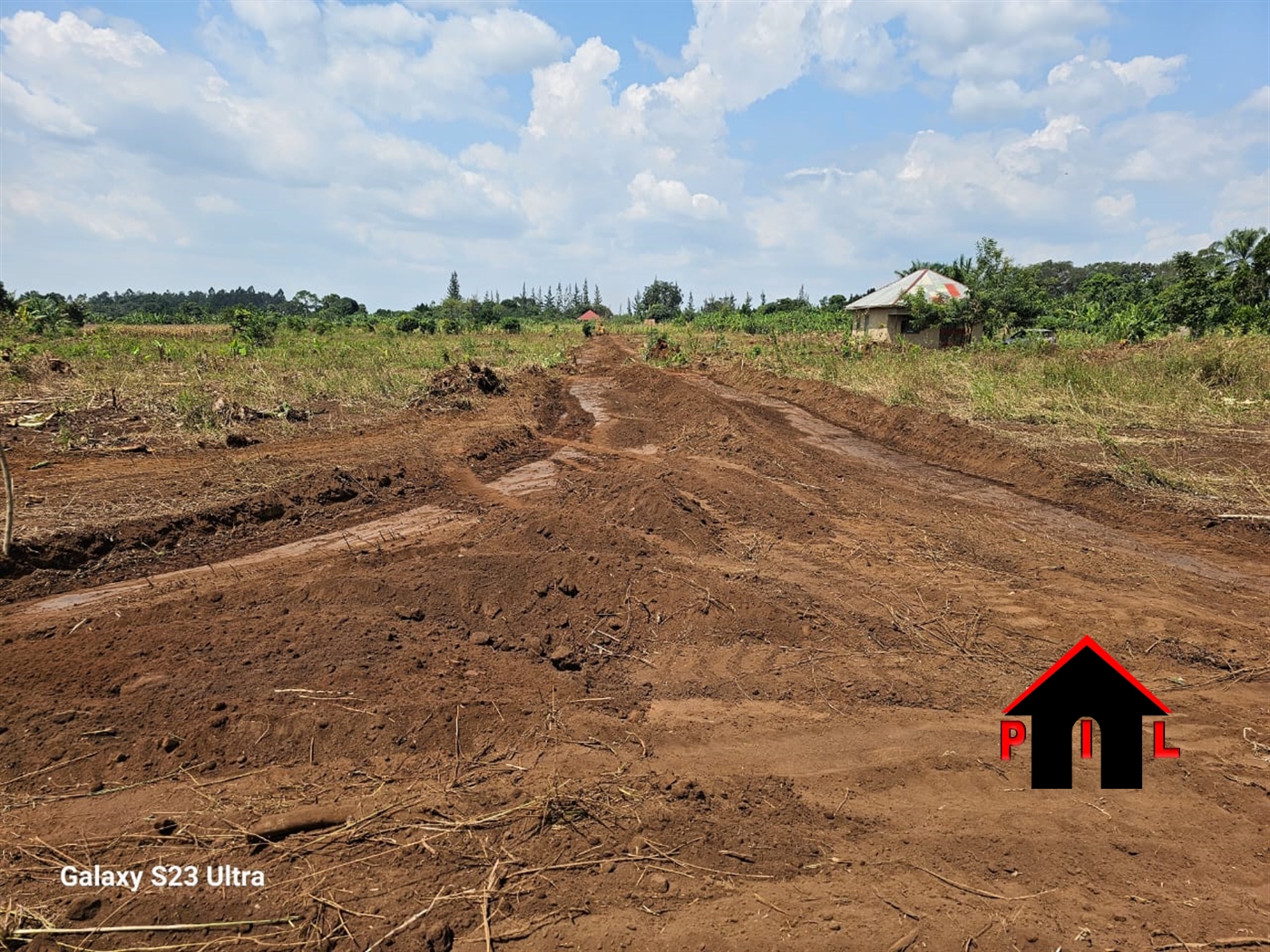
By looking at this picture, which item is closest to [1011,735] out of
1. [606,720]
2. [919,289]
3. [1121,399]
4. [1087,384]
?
[606,720]

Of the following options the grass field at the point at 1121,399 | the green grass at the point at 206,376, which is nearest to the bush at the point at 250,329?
the green grass at the point at 206,376

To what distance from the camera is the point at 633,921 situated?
238 centimetres

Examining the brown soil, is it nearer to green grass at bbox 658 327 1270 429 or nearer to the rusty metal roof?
green grass at bbox 658 327 1270 429

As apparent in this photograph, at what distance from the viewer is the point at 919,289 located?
28.8 m

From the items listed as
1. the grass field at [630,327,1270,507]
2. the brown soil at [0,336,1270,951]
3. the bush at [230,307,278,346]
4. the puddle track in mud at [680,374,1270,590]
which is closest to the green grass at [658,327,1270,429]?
the grass field at [630,327,1270,507]

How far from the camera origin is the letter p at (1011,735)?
3.52 meters

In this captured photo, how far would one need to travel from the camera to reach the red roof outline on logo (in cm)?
399

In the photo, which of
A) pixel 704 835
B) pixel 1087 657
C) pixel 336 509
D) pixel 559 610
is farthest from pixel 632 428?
pixel 704 835

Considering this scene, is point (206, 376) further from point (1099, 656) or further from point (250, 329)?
point (1099, 656)

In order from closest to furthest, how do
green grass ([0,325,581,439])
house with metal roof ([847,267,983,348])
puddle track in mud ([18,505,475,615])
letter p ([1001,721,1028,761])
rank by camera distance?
1. letter p ([1001,721,1028,761])
2. puddle track in mud ([18,505,475,615])
3. green grass ([0,325,581,439])
4. house with metal roof ([847,267,983,348])

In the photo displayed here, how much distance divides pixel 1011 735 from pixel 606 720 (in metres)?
2.17

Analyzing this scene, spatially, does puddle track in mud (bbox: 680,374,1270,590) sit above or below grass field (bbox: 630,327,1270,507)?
below

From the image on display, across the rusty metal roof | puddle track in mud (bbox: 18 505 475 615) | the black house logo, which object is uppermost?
the rusty metal roof

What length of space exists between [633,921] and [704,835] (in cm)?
52
